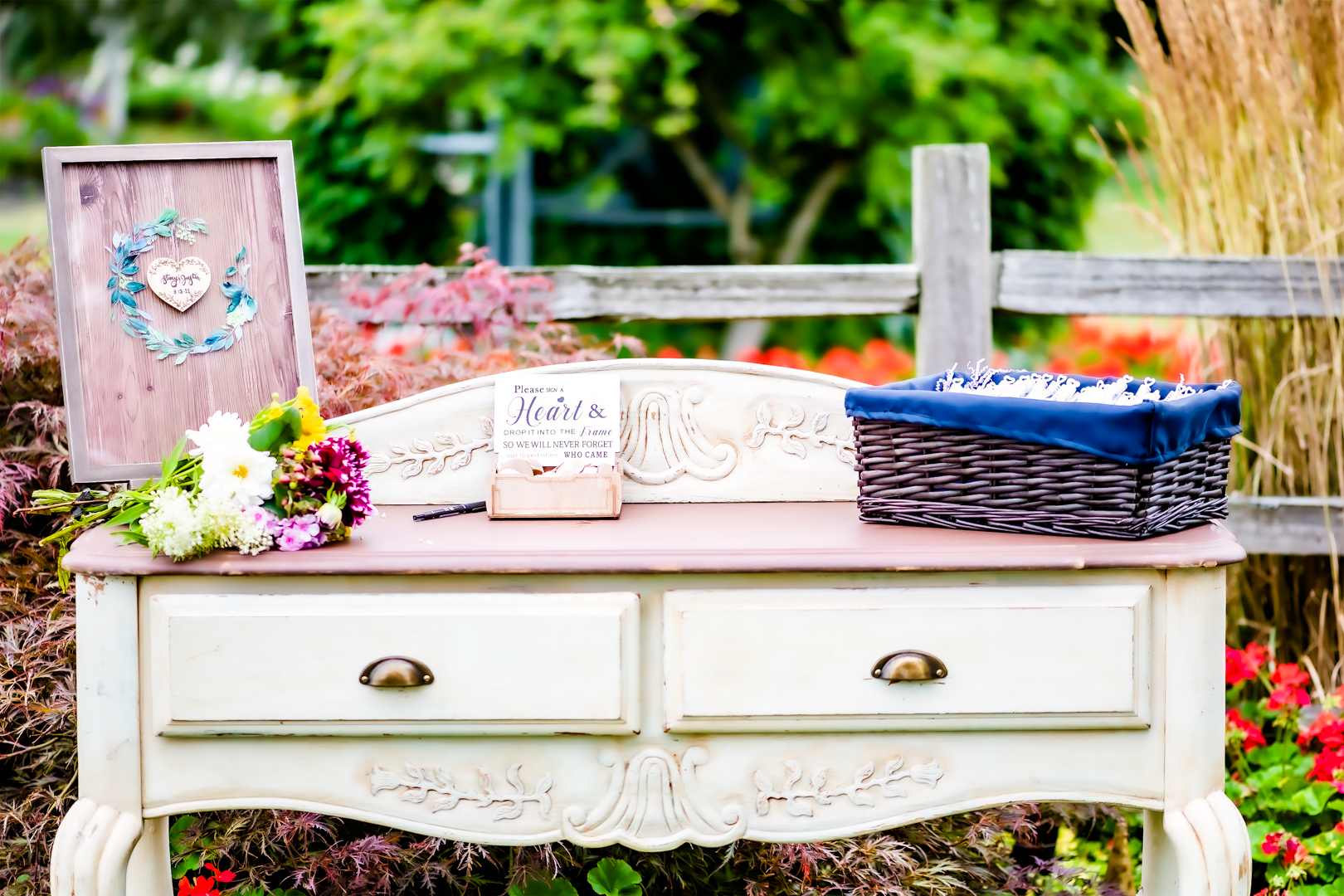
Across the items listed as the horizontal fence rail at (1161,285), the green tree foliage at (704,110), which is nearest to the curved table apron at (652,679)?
the horizontal fence rail at (1161,285)

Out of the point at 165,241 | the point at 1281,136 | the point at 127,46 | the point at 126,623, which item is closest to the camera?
the point at 126,623

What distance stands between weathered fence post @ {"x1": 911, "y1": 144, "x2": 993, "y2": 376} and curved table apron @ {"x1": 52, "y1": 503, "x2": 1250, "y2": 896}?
48.8 inches

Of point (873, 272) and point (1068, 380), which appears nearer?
point (1068, 380)

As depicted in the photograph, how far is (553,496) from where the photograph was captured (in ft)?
5.52

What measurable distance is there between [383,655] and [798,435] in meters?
0.75

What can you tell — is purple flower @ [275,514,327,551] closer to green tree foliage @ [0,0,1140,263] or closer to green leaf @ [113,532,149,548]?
green leaf @ [113,532,149,548]

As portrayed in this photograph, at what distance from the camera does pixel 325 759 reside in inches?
58.2

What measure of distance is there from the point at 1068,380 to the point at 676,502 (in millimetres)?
657

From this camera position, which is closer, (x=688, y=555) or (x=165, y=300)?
(x=688, y=555)

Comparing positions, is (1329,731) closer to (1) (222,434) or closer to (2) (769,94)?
(1) (222,434)

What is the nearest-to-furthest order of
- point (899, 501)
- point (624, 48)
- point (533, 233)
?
point (899, 501) → point (624, 48) → point (533, 233)

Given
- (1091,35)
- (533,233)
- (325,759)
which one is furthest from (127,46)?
(325,759)

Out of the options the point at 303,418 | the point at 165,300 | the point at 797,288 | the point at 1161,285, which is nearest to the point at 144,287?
the point at 165,300

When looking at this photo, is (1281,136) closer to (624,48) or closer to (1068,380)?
(1068,380)
